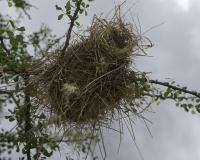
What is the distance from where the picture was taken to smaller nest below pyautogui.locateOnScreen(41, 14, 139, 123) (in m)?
1.70

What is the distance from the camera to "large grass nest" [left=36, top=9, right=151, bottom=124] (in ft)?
5.57

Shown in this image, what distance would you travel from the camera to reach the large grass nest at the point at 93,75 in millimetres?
1698

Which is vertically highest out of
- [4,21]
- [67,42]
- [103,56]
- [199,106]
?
[4,21]

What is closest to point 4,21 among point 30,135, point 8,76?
point 8,76

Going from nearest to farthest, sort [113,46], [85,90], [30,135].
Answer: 1. [85,90]
2. [113,46]
3. [30,135]

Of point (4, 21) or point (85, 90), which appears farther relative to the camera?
point (4, 21)

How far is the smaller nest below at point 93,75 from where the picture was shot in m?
1.70

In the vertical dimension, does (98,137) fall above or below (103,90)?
below

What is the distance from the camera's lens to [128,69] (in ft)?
5.89

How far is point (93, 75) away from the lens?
67.2 inches

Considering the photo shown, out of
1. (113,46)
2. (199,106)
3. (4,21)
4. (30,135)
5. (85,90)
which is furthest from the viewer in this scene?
(4,21)

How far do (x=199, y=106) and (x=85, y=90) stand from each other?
3.69ft

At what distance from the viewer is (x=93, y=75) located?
1708 mm

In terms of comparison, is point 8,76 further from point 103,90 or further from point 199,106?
point 199,106
